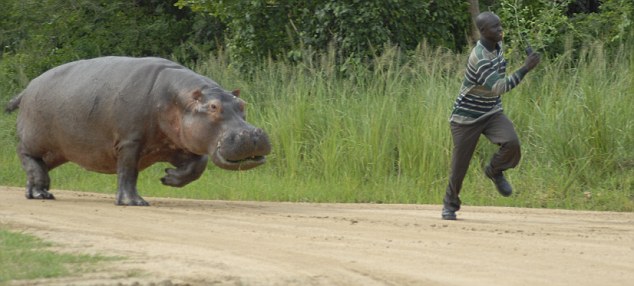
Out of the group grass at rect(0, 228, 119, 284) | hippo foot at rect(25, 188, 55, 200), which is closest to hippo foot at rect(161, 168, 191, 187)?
hippo foot at rect(25, 188, 55, 200)

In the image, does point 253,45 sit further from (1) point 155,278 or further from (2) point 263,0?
(1) point 155,278

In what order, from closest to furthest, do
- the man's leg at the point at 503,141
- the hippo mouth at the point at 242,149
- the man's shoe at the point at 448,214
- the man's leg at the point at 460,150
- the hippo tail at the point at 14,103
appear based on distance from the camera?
the man's leg at the point at 503,141 → the man's leg at the point at 460,150 → the man's shoe at the point at 448,214 → the hippo mouth at the point at 242,149 → the hippo tail at the point at 14,103

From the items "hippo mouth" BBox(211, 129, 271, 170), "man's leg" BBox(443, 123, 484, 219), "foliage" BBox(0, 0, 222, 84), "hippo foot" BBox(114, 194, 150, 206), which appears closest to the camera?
"man's leg" BBox(443, 123, 484, 219)

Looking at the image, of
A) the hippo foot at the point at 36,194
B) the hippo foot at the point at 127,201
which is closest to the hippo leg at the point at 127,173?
the hippo foot at the point at 127,201

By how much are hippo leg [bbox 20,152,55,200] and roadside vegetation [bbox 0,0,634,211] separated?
146 cm

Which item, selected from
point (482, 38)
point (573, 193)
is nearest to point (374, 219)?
point (482, 38)

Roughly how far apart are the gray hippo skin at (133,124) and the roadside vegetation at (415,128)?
5.38ft

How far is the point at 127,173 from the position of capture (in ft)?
37.4

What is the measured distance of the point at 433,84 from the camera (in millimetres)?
14438

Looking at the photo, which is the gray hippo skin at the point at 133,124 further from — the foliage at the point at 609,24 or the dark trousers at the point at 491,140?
the foliage at the point at 609,24

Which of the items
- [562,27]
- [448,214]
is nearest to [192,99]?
[448,214]

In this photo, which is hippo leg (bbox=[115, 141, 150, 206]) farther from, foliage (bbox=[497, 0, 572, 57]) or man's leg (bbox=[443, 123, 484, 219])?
foliage (bbox=[497, 0, 572, 57])

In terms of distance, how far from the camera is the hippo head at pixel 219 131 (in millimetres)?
10656

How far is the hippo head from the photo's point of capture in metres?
10.7
